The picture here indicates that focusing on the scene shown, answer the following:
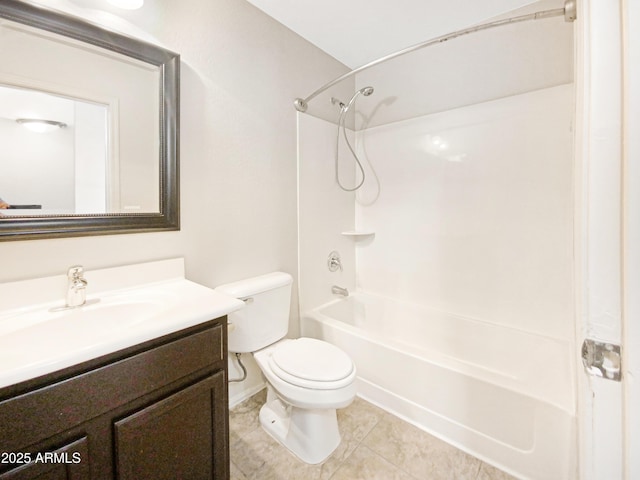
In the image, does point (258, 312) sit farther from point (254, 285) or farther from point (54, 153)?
point (54, 153)

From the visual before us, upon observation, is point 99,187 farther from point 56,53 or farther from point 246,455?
point 246,455

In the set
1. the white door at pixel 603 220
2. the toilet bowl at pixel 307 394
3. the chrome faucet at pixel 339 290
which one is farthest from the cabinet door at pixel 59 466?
the chrome faucet at pixel 339 290

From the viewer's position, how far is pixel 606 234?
1.48 feet

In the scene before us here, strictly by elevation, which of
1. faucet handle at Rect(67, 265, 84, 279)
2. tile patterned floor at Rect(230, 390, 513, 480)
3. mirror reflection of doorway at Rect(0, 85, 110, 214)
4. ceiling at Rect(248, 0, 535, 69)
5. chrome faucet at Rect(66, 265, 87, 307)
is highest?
ceiling at Rect(248, 0, 535, 69)

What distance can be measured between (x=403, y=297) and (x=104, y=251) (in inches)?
78.4

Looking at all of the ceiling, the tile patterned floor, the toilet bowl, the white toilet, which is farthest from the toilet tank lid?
the ceiling

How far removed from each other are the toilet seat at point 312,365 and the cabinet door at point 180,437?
35cm

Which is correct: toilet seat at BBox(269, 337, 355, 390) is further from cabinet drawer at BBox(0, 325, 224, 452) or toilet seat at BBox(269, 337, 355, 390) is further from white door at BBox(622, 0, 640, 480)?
white door at BBox(622, 0, 640, 480)

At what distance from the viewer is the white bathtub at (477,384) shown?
121 centimetres

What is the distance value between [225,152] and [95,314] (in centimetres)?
96

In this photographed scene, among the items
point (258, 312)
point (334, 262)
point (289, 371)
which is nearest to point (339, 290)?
point (334, 262)

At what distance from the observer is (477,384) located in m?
1.36

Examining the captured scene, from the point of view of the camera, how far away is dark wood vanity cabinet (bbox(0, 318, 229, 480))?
2.10 feet

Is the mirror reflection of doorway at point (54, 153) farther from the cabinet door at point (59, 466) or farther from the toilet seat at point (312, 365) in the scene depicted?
the toilet seat at point (312, 365)
